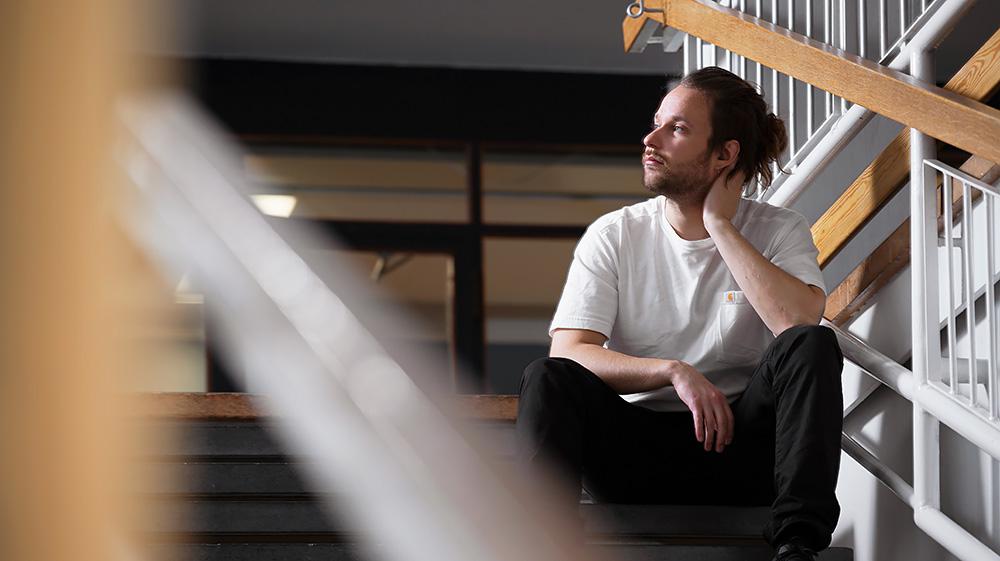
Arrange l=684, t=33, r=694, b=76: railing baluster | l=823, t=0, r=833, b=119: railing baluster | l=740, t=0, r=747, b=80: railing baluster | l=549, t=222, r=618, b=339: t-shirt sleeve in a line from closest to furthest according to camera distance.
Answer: l=549, t=222, r=618, b=339: t-shirt sleeve, l=823, t=0, r=833, b=119: railing baluster, l=740, t=0, r=747, b=80: railing baluster, l=684, t=33, r=694, b=76: railing baluster

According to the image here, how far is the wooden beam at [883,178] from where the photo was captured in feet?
5.98

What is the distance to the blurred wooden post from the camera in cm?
35

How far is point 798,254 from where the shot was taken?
2008 millimetres

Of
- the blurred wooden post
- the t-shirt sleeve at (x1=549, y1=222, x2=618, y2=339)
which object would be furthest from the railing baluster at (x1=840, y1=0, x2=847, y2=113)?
the blurred wooden post

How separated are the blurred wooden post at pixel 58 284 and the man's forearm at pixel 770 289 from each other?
5.28 ft

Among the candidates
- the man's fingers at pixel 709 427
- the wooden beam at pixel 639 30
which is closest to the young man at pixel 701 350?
the man's fingers at pixel 709 427

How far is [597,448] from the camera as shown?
1.86 m

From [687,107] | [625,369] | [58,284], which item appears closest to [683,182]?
[687,107]

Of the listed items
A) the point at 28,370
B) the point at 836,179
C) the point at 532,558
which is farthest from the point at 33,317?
the point at 836,179

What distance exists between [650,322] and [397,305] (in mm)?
1556

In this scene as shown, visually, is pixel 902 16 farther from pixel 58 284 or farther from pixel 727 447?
pixel 58 284

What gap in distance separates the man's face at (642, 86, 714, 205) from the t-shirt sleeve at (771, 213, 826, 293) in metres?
0.15

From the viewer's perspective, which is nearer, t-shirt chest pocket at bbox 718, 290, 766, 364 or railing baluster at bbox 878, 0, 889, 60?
t-shirt chest pocket at bbox 718, 290, 766, 364

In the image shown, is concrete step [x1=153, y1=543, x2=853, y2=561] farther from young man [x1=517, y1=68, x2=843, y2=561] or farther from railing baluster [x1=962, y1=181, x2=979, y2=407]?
railing baluster [x1=962, y1=181, x2=979, y2=407]
